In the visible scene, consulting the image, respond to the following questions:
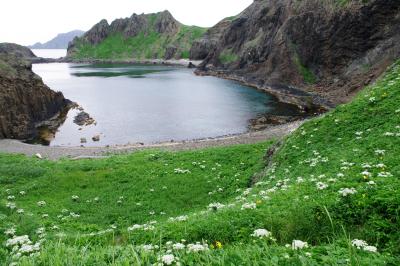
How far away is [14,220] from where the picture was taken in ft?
70.3

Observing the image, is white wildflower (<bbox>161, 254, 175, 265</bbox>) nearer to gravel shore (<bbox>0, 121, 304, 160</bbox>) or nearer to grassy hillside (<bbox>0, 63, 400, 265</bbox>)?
grassy hillside (<bbox>0, 63, 400, 265</bbox>)

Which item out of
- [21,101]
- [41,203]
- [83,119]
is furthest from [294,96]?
[41,203]

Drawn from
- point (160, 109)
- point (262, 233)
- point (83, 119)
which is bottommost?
point (83, 119)

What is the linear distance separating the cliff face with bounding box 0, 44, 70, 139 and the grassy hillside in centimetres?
2963

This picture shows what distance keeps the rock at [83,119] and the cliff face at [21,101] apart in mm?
6562

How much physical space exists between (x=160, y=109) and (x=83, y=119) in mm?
19889

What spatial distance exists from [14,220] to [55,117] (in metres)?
71.2

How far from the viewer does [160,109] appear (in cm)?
9594

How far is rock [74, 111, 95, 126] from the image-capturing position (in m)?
81.3

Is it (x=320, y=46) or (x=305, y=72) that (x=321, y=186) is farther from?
(x=320, y=46)

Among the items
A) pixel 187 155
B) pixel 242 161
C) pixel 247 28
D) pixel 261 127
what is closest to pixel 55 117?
pixel 261 127

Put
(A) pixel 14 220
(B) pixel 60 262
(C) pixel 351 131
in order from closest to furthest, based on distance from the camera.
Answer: (B) pixel 60 262
(A) pixel 14 220
(C) pixel 351 131

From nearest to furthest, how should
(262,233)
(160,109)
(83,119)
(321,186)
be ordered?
(262,233)
(321,186)
(83,119)
(160,109)

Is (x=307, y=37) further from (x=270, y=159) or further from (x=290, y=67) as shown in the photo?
(x=270, y=159)
